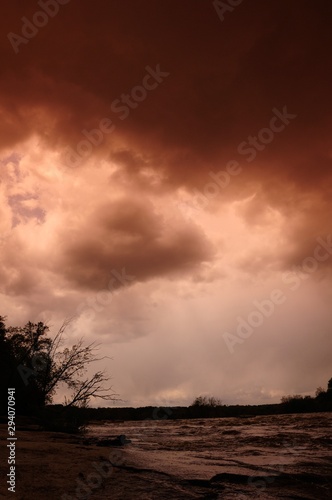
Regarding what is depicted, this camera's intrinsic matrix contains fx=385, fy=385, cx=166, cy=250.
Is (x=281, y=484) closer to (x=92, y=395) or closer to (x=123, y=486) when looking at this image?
(x=123, y=486)

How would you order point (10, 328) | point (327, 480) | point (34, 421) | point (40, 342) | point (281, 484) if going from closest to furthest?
point (281, 484), point (327, 480), point (34, 421), point (40, 342), point (10, 328)

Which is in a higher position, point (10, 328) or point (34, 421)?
point (10, 328)

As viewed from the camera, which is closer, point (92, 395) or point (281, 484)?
point (281, 484)

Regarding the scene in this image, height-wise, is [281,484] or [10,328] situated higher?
[10,328]

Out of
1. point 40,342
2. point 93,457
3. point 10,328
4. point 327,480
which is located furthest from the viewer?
point 10,328

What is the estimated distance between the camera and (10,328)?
24.9 m

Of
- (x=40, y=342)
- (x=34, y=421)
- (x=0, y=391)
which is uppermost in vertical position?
(x=40, y=342)

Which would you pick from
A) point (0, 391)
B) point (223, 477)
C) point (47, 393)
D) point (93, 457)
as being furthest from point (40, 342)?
point (223, 477)

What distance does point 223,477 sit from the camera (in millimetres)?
6008

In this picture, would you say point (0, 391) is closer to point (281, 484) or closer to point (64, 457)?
point (64, 457)

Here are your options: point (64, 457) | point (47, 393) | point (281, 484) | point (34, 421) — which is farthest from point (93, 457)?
point (47, 393)

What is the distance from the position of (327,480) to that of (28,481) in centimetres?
467

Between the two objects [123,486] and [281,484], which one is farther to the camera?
[281,484]

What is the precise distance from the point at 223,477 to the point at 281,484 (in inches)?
34.3
